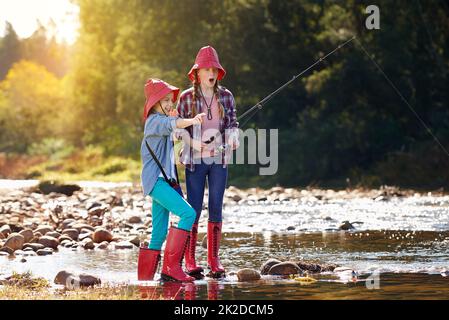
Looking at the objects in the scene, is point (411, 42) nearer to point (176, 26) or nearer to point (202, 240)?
point (176, 26)

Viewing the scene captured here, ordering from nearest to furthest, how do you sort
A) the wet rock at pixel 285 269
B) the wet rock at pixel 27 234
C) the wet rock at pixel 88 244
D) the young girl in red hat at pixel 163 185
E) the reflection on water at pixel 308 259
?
the reflection on water at pixel 308 259
the young girl in red hat at pixel 163 185
the wet rock at pixel 285 269
the wet rock at pixel 88 244
the wet rock at pixel 27 234

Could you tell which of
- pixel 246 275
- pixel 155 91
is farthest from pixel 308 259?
pixel 155 91

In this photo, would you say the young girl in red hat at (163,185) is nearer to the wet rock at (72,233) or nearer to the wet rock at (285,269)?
the wet rock at (285,269)

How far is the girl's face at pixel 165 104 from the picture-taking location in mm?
8352

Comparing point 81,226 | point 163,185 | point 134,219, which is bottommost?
point 81,226

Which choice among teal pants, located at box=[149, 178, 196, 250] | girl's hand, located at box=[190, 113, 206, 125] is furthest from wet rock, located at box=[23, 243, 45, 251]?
girl's hand, located at box=[190, 113, 206, 125]

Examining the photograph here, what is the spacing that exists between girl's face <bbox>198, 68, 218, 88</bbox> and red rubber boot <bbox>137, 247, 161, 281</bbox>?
152 cm

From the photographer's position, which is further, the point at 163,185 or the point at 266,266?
the point at 266,266

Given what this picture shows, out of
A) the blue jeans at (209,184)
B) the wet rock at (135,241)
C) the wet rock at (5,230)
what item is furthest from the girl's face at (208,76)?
the wet rock at (5,230)

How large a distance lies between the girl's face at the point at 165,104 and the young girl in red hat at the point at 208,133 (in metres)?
0.32

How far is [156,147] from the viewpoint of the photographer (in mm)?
8273

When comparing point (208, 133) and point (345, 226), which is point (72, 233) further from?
point (208, 133)

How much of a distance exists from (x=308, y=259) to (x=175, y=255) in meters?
2.16

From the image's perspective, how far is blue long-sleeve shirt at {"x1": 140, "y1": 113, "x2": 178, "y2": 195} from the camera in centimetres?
819
